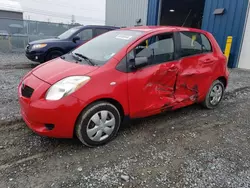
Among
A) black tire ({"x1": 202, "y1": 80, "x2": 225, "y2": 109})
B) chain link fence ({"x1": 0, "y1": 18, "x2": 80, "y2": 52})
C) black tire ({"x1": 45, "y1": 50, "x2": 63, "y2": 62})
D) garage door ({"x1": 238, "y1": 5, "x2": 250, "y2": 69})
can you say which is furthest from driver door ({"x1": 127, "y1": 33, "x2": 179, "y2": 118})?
chain link fence ({"x1": 0, "y1": 18, "x2": 80, "y2": 52})

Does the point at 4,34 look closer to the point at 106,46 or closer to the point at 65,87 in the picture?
the point at 106,46

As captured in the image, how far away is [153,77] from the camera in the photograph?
3141 millimetres

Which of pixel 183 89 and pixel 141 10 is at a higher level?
pixel 141 10

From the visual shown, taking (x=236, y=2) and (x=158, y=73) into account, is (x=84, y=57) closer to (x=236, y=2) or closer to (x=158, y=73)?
(x=158, y=73)

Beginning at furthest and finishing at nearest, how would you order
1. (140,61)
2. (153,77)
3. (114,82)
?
1. (153,77)
2. (140,61)
3. (114,82)

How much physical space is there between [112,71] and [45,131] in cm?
113

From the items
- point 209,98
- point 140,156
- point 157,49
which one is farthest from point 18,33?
point 140,156

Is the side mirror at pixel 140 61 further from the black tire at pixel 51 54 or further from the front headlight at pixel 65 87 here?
the black tire at pixel 51 54

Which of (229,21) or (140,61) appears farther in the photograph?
(229,21)

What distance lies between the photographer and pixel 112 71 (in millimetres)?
2803

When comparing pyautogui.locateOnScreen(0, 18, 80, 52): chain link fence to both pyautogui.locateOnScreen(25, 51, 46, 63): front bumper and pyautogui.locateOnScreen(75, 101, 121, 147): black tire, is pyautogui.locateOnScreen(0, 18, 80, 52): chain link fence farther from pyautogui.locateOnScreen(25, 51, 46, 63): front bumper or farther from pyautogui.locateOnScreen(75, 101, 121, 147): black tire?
pyautogui.locateOnScreen(75, 101, 121, 147): black tire

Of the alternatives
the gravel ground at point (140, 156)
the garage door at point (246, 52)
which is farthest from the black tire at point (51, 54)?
the garage door at point (246, 52)

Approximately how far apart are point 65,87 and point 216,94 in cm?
314

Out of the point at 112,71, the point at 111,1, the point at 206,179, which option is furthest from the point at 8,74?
the point at 111,1
